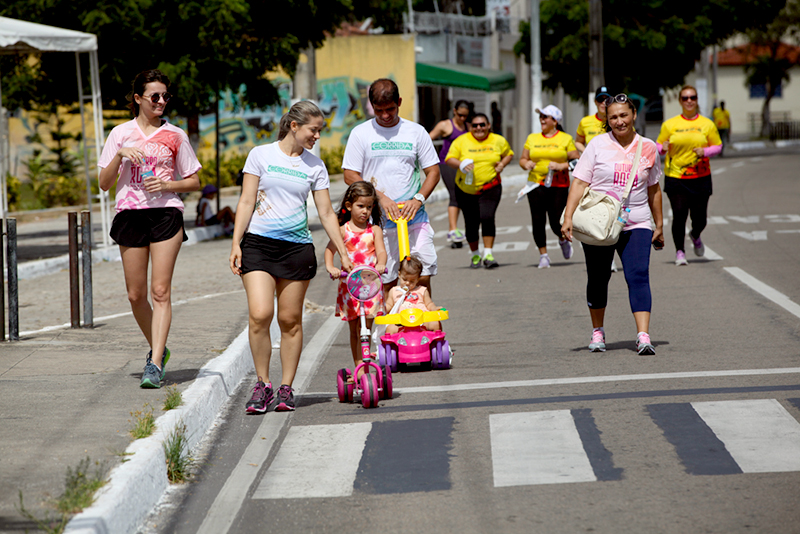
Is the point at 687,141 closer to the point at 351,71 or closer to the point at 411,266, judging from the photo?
the point at 411,266

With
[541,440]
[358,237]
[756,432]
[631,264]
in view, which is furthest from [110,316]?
[756,432]

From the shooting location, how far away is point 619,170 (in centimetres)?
798

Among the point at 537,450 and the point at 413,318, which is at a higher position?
the point at 413,318

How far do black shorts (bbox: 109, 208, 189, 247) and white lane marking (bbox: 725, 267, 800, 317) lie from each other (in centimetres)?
536

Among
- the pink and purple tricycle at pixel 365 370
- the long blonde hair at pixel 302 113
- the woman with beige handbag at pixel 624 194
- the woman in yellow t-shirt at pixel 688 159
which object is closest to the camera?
the long blonde hair at pixel 302 113

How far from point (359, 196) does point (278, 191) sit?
2.62 ft

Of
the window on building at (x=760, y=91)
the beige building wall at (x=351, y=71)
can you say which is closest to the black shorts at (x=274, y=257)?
the beige building wall at (x=351, y=71)

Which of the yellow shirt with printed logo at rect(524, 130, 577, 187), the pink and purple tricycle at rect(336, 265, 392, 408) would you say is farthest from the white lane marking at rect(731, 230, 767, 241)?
the pink and purple tricycle at rect(336, 265, 392, 408)

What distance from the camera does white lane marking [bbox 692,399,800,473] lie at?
5082 mm

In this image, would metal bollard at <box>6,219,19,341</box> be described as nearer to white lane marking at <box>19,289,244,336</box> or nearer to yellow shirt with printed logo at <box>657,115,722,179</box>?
white lane marking at <box>19,289,244,336</box>

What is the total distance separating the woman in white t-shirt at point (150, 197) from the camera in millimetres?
6875

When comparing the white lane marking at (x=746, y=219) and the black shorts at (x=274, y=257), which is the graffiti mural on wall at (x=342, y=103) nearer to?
the white lane marking at (x=746, y=219)

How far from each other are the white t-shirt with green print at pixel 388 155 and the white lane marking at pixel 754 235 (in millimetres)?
9016

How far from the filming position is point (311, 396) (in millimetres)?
7109
